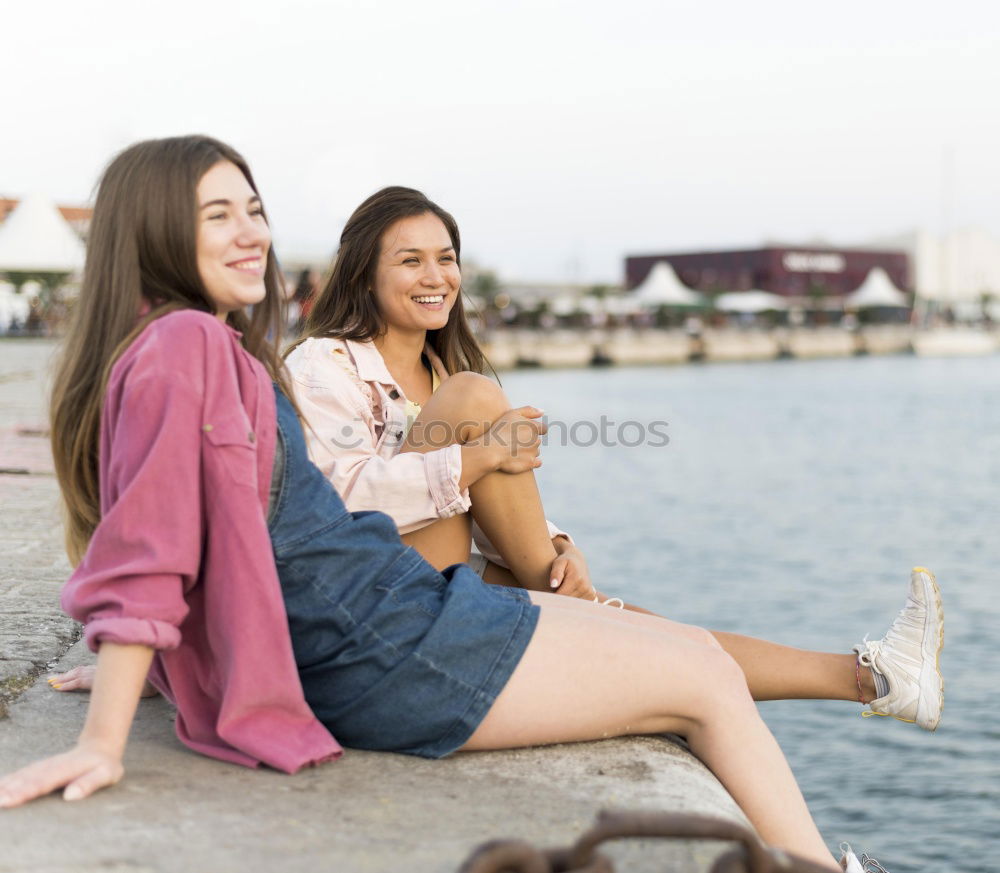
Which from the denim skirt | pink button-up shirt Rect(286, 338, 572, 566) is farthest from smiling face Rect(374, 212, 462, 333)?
the denim skirt

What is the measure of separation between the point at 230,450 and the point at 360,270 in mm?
1525

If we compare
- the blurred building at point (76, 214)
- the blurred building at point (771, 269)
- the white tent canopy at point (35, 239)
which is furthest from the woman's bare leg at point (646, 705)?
the blurred building at point (771, 269)

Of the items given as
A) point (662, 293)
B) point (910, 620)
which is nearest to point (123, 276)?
point (910, 620)

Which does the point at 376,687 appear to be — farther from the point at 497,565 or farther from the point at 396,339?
the point at 396,339

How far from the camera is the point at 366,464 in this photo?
2.76m

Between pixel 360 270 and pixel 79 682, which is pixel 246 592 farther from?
pixel 360 270

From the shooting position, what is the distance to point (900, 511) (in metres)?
13.9

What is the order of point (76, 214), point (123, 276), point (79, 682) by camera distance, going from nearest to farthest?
point (123, 276), point (79, 682), point (76, 214)

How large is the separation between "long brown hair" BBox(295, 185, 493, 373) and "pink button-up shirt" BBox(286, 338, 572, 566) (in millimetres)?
103

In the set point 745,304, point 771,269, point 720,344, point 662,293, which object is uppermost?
point 771,269

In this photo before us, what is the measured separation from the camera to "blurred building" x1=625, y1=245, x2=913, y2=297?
65000mm

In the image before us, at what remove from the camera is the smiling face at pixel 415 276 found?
329 centimetres

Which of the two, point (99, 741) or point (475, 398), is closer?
point (99, 741)

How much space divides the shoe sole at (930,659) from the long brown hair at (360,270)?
1.53m
